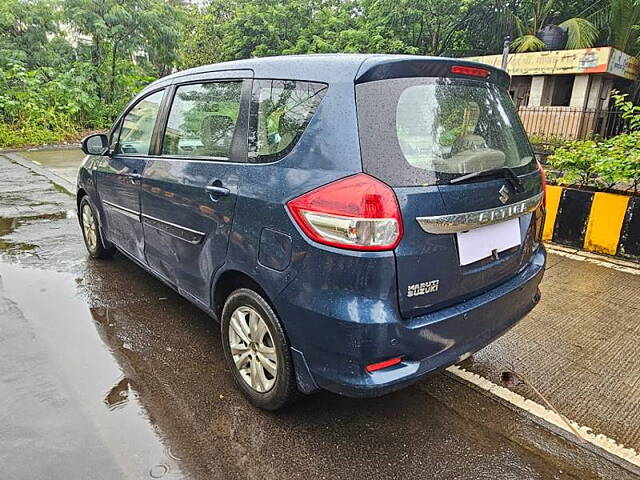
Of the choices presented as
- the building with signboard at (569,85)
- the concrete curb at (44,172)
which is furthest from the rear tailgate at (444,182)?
the building with signboard at (569,85)

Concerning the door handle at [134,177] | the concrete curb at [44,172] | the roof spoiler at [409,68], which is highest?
the roof spoiler at [409,68]

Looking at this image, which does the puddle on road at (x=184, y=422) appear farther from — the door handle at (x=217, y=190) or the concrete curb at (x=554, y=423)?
the door handle at (x=217, y=190)

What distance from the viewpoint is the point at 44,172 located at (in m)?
9.61

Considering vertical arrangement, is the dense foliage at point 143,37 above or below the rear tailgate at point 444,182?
above

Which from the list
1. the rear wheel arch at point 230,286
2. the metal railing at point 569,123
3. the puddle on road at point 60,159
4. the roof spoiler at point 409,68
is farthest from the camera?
the metal railing at point 569,123

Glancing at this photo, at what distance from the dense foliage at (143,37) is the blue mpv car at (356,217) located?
14.5 metres

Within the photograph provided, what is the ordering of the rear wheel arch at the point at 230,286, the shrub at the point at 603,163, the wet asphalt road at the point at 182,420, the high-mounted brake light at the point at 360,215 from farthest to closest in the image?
the shrub at the point at 603,163, the rear wheel arch at the point at 230,286, the wet asphalt road at the point at 182,420, the high-mounted brake light at the point at 360,215

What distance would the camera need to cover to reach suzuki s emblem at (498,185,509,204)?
2090 millimetres

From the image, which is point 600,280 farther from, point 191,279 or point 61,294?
point 61,294

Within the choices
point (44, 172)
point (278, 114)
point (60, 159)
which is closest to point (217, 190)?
point (278, 114)

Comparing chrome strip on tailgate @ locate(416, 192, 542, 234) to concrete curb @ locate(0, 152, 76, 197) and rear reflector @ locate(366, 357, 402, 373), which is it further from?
concrete curb @ locate(0, 152, 76, 197)

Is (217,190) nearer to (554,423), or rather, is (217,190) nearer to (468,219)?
(468,219)

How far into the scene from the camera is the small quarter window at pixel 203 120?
2.43 m

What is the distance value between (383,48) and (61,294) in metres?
16.2
